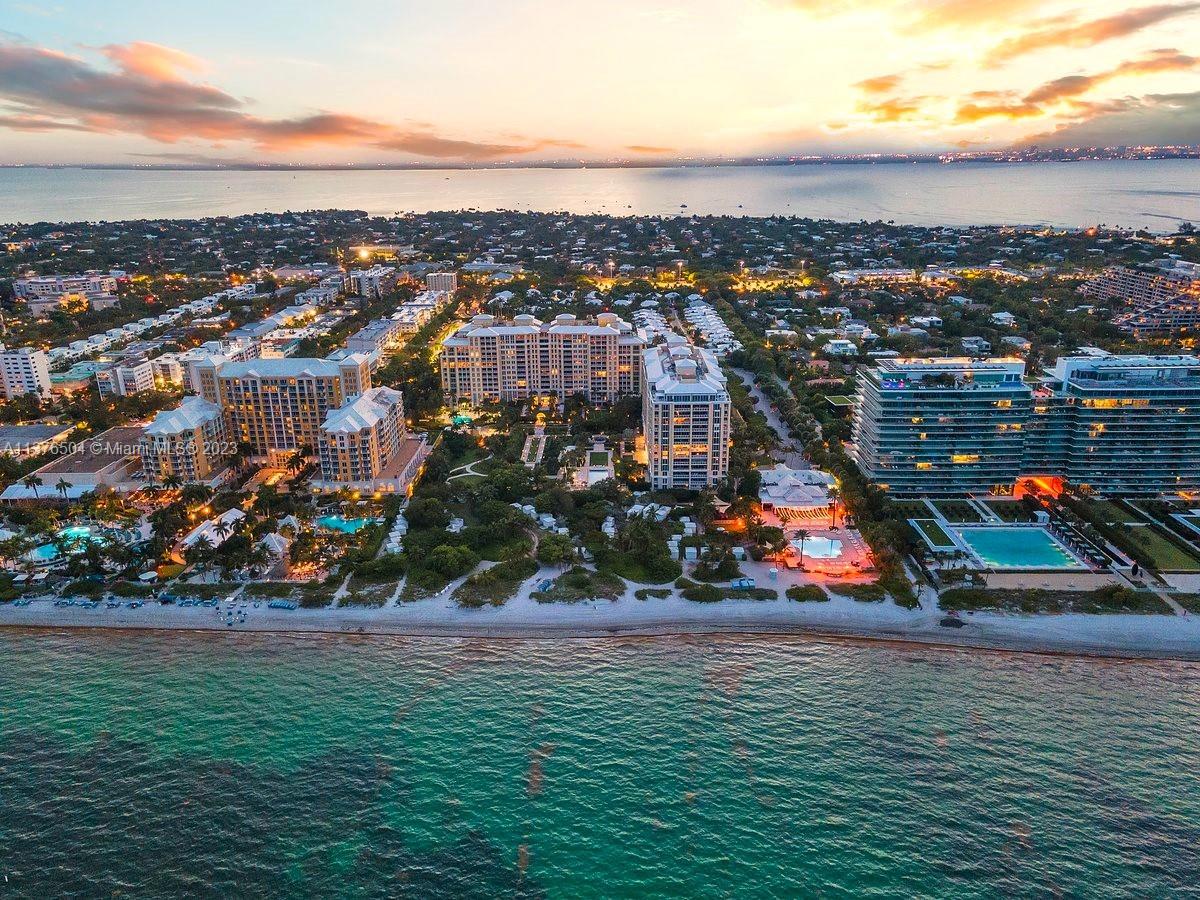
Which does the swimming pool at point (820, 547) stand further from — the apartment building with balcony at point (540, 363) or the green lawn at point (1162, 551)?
the apartment building with balcony at point (540, 363)

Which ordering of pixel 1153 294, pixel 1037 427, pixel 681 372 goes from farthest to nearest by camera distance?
pixel 1153 294 → pixel 681 372 → pixel 1037 427

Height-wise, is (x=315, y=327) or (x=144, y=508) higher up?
(x=315, y=327)

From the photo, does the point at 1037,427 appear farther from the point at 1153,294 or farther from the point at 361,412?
the point at 1153,294

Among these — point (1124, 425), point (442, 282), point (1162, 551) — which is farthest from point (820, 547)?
point (442, 282)

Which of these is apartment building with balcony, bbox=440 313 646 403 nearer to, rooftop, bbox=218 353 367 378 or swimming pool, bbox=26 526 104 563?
rooftop, bbox=218 353 367 378

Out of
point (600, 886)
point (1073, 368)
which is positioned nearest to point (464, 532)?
point (600, 886)

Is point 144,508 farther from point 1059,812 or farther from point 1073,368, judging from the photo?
point 1073,368
